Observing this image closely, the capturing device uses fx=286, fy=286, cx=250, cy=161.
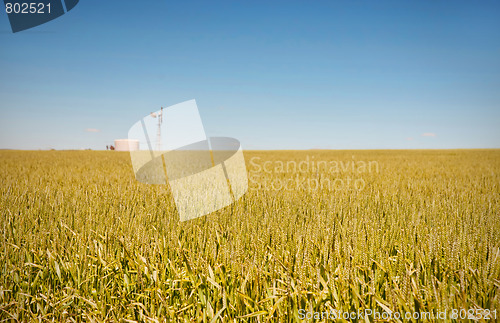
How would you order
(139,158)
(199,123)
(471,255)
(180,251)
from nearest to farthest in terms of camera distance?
(471,255), (180,251), (199,123), (139,158)

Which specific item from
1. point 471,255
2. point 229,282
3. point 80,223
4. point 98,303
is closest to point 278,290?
point 229,282

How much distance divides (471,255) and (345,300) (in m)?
0.97

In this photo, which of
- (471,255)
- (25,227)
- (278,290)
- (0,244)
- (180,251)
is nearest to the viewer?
(278,290)

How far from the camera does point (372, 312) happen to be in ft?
5.25

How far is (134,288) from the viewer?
1979 mm

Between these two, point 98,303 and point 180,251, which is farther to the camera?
point 180,251

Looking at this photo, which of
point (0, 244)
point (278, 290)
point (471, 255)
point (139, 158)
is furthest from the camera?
point (139, 158)

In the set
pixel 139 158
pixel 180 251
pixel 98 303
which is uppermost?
pixel 139 158

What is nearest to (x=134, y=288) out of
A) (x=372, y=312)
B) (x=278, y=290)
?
(x=278, y=290)

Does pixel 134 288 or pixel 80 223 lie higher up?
pixel 80 223

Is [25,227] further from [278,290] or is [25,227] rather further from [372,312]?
[372,312]

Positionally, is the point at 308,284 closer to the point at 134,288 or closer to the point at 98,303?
the point at 134,288

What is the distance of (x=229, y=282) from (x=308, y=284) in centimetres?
54

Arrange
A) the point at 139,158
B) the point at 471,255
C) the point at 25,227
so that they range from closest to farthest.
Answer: the point at 471,255, the point at 25,227, the point at 139,158
